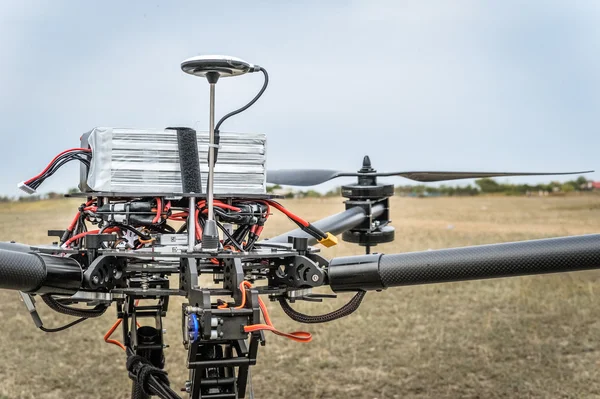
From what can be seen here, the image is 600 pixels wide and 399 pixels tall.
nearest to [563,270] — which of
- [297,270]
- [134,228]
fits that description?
[297,270]

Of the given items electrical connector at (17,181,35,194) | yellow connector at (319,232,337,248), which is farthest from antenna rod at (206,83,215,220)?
electrical connector at (17,181,35,194)

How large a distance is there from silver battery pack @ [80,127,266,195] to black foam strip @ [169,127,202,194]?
0.03 meters

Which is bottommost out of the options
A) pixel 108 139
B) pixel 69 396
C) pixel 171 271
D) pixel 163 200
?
pixel 69 396

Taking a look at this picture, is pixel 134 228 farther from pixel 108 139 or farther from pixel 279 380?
pixel 279 380

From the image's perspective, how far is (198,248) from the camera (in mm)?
Result: 3307

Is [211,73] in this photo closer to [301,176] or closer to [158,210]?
[158,210]

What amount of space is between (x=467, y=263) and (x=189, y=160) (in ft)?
4.69

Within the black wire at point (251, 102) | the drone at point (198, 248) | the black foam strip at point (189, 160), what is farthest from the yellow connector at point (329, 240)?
the black wire at point (251, 102)

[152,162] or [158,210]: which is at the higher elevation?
[152,162]

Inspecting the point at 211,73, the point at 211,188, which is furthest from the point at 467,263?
the point at 211,73

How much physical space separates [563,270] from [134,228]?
6.78 ft

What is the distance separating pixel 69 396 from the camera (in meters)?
7.37

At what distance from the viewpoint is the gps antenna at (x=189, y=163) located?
11.5 feet

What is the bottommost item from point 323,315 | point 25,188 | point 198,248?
point 323,315
